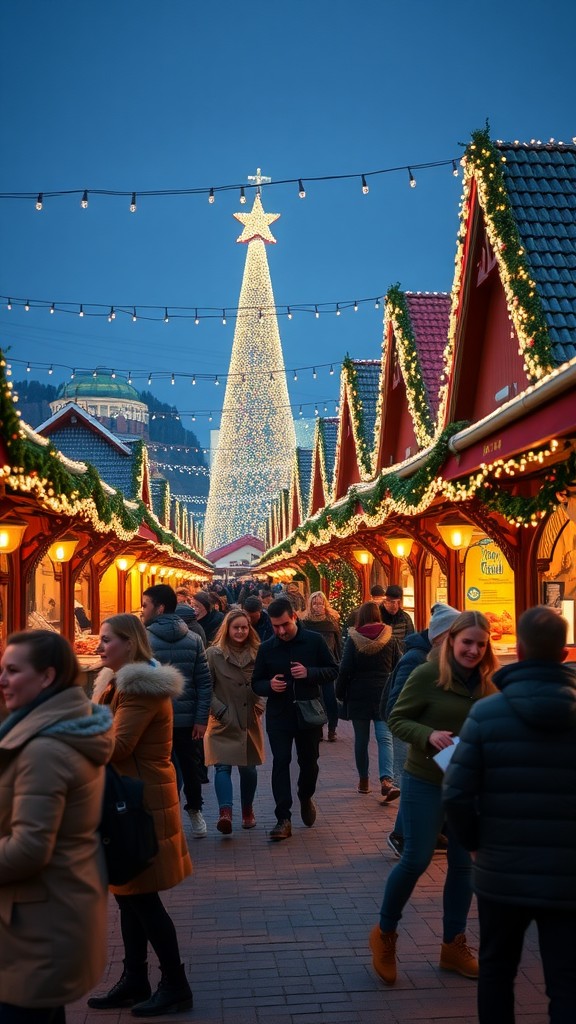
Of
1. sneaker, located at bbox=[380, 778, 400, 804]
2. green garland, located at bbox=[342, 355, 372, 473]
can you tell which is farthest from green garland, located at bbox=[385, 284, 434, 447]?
sneaker, located at bbox=[380, 778, 400, 804]

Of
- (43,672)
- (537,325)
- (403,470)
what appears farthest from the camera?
(403,470)

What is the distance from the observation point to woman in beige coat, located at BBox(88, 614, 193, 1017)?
4773mm

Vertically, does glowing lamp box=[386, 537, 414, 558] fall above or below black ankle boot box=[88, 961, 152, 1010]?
above

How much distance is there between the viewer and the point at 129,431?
125m

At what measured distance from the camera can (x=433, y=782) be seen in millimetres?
5191

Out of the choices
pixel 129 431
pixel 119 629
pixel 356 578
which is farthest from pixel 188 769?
pixel 129 431

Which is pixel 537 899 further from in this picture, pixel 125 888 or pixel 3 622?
pixel 3 622

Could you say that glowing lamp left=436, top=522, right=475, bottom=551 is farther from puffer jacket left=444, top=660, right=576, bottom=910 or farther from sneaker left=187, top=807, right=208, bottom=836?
puffer jacket left=444, top=660, right=576, bottom=910

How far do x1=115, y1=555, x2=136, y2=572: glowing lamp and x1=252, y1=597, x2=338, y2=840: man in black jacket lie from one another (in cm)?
1645

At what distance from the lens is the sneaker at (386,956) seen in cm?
510

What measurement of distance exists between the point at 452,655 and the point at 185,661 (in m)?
3.39

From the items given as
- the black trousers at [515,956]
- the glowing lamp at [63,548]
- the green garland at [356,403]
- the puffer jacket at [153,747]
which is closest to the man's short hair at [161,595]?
the puffer jacket at [153,747]

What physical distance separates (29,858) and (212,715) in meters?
5.69

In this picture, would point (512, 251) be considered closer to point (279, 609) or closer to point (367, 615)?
point (367, 615)
